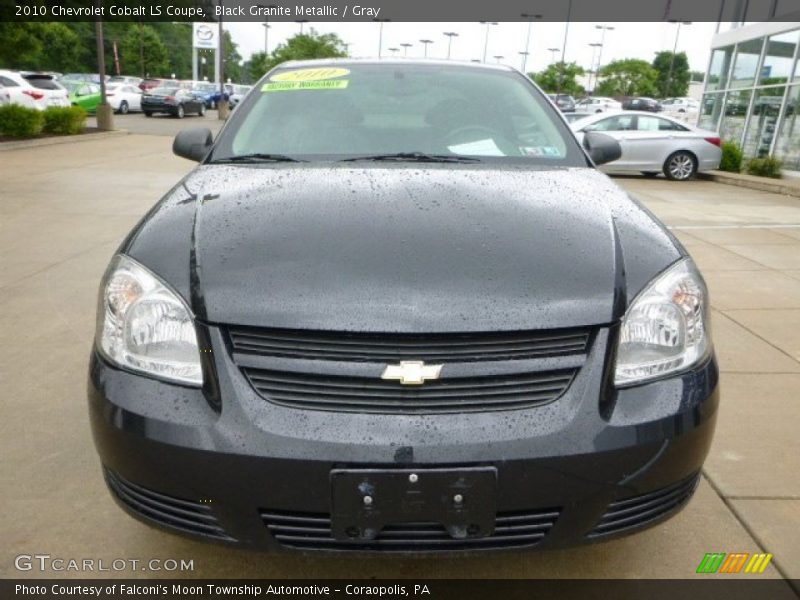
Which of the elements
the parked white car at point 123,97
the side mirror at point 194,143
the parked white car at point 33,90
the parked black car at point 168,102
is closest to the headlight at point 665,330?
the side mirror at point 194,143

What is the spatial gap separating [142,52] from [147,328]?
6740 centimetres

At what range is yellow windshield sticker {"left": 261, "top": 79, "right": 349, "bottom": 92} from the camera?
3.08 meters

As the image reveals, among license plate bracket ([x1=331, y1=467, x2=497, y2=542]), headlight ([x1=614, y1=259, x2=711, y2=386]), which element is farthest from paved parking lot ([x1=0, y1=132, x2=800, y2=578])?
headlight ([x1=614, y1=259, x2=711, y2=386])

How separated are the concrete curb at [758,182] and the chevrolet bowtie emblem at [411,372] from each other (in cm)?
1234

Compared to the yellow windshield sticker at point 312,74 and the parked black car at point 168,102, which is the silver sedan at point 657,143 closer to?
the yellow windshield sticker at point 312,74

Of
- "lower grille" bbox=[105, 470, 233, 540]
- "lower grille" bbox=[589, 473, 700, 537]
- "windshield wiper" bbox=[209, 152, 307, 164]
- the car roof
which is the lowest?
"lower grille" bbox=[105, 470, 233, 540]

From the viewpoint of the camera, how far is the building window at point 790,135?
14195mm

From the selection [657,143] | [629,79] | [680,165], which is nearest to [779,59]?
[680,165]

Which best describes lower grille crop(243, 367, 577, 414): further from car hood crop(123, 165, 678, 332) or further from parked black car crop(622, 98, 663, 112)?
parked black car crop(622, 98, 663, 112)

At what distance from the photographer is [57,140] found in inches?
598

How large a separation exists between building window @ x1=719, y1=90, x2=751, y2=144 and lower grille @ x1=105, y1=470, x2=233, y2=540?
18.1 meters

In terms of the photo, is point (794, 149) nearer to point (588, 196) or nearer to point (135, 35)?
point (588, 196)

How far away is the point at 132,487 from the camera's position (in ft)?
5.62

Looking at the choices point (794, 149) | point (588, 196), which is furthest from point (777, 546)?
point (794, 149)
